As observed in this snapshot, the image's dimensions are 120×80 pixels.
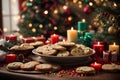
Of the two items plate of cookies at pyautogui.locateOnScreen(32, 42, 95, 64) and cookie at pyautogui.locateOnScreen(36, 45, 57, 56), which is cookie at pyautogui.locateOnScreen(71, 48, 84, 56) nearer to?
plate of cookies at pyautogui.locateOnScreen(32, 42, 95, 64)

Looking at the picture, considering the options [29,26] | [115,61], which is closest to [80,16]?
[29,26]

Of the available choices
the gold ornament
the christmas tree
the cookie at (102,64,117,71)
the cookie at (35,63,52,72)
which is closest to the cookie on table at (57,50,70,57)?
the cookie at (35,63,52,72)

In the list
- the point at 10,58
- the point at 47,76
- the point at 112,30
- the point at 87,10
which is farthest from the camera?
the point at 87,10

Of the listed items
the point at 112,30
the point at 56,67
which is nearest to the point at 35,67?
the point at 56,67

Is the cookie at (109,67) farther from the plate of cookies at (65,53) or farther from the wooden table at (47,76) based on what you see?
the plate of cookies at (65,53)

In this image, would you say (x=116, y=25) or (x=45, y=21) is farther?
(x=45, y=21)

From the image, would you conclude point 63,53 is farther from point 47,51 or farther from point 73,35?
point 73,35

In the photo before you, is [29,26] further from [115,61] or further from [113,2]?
[115,61]

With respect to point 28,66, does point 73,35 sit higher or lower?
higher
